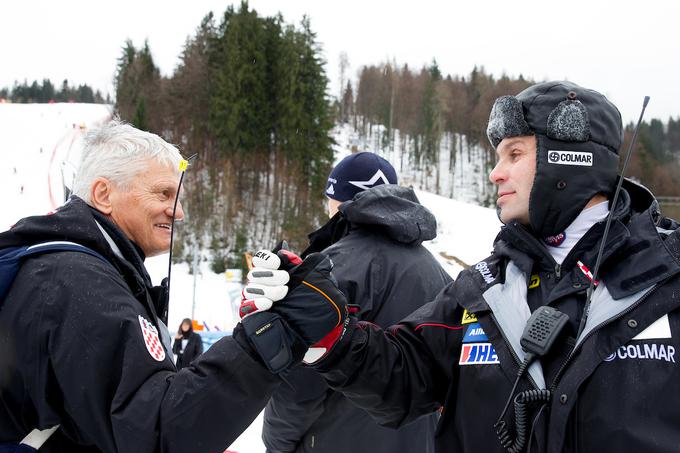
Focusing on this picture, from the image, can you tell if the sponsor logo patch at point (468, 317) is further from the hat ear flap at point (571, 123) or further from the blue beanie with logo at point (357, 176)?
the blue beanie with logo at point (357, 176)

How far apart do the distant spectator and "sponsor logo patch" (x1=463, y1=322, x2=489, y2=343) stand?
6.87 meters

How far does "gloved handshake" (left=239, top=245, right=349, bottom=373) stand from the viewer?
5.01ft

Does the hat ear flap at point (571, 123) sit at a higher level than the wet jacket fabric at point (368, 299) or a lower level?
higher

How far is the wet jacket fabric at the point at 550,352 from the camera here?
55.5 inches

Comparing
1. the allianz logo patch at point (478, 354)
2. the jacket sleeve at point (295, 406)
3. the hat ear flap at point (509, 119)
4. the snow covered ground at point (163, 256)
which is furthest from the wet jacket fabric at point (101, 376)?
the snow covered ground at point (163, 256)

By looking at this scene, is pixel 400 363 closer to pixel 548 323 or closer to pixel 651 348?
pixel 548 323

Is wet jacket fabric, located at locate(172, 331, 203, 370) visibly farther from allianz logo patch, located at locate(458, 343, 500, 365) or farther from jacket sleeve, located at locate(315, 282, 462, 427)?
allianz logo patch, located at locate(458, 343, 500, 365)

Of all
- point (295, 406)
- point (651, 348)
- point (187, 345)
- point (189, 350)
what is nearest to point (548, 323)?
point (651, 348)

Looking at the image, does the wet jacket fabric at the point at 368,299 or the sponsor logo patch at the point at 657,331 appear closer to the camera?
the sponsor logo patch at the point at 657,331

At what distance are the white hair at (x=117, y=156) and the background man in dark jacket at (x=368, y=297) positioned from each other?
94 centimetres

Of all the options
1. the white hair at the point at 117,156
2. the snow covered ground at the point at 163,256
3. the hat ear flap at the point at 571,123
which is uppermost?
the hat ear flap at the point at 571,123

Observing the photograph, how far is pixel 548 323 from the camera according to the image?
5.03 ft

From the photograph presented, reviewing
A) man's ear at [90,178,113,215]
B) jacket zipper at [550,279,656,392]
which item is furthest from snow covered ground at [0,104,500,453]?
jacket zipper at [550,279,656,392]

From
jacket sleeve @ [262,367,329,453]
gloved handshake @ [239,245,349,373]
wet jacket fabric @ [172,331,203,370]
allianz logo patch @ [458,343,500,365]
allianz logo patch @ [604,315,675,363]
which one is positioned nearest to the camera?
allianz logo patch @ [604,315,675,363]
